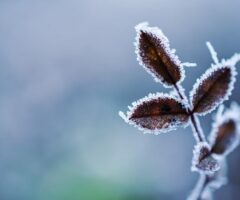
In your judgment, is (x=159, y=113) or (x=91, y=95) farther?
(x=91, y=95)

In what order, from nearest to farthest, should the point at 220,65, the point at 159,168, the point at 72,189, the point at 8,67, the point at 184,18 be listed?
1. the point at 220,65
2. the point at 72,189
3. the point at 159,168
4. the point at 8,67
5. the point at 184,18

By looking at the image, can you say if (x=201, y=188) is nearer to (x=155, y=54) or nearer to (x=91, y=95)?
(x=155, y=54)

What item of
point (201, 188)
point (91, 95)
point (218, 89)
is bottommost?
point (201, 188)

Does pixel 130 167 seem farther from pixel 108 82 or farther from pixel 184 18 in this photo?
pixel 184 18

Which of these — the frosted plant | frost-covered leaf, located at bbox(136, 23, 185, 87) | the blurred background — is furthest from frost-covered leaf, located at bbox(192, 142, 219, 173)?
the blurred background

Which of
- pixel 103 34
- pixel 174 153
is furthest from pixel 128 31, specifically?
pixel 174 153

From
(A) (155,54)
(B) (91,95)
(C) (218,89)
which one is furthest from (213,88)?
(B) (91,95)

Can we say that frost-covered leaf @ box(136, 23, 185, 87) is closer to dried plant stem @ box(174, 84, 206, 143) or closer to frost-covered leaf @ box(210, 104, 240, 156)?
dried plant stem @ box(174, 84, 206, 143)

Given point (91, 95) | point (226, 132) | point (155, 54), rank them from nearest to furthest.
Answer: point (226, 132)
point (155, 54)
point (91, 95)
